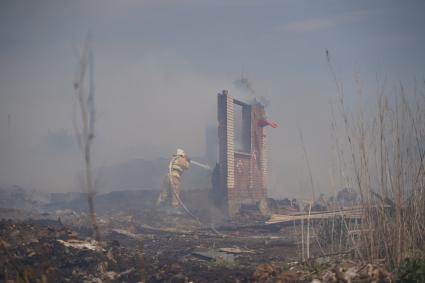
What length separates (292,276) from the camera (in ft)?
20.1

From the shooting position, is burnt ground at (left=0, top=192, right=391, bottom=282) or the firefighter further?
the firefighter

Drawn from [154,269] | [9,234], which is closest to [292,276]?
[154,269]

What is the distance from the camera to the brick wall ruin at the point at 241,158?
21781mm

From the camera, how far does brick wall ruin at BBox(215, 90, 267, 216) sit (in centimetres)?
2178

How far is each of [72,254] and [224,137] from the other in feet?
45.8

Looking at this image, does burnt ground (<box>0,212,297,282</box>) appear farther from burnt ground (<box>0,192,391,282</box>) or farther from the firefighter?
the firefighter

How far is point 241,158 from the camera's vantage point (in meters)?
23.2

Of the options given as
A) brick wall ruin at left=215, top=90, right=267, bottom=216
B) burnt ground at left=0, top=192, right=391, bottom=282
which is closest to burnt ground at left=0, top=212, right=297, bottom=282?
burnt ground at left=0, top=192, right=391, bottom=282

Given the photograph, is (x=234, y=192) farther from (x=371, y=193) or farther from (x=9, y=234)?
(x=371, y=193)

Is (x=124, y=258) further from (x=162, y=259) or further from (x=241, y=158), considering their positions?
(x=241, y=158)

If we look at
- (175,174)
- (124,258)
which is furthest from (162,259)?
(175,174)

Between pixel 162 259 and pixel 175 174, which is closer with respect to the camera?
pixel 162 259

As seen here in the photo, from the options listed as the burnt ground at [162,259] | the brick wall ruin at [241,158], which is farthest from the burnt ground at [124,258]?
the brick wall ruin at [241,158]

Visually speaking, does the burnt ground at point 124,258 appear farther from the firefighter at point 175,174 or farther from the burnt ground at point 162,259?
the firefighter at point 175,174
